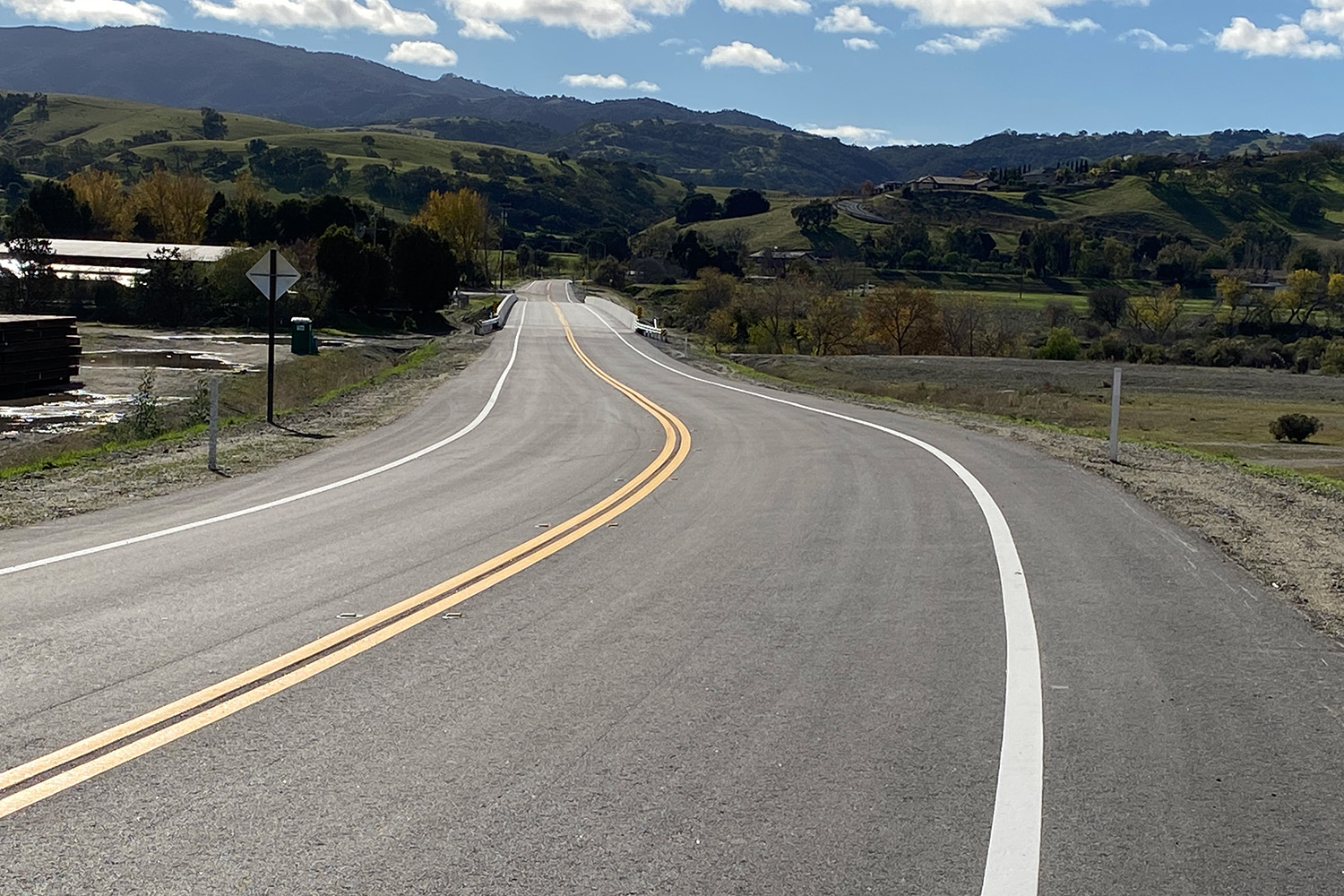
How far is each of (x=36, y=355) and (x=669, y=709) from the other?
110ft

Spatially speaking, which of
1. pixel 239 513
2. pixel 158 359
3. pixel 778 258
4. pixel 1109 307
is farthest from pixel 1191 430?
pixel 778 258

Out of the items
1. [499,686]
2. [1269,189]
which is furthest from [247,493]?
[1269,189]

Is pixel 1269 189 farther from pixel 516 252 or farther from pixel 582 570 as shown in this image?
pixel 582 570

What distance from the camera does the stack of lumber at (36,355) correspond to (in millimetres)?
32750

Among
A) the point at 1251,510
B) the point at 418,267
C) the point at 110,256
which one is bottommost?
the point at 1251,510

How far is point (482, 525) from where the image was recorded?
34.6ft

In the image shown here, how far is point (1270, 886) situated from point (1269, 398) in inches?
2483

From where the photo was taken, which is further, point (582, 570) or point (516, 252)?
point (516, 252)

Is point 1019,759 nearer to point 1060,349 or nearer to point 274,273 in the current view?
point 274,273

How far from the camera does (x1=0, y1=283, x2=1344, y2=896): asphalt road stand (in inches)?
163

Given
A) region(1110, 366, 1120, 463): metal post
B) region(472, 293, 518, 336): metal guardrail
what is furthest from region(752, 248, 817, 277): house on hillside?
region(1110, 366, 1120, 463): metal post

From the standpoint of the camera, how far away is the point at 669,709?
5668 mm

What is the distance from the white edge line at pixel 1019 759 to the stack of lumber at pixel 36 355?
1226 inches

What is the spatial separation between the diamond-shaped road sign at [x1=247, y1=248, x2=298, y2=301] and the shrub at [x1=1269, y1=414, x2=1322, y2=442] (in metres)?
34.1
